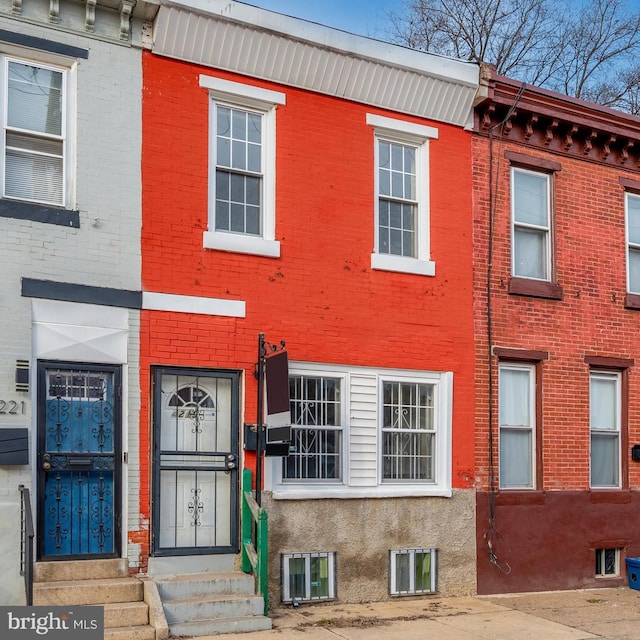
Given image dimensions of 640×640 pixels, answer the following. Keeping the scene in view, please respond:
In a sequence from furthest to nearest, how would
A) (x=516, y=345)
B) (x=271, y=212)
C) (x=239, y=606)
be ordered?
(x=516, y=345) < (x=271, y=212) < (x=239, y=606)

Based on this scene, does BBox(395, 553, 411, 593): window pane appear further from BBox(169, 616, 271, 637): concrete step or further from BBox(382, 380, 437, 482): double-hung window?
BBox(169, 616, 271, 637): concrete step

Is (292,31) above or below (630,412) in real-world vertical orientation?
above

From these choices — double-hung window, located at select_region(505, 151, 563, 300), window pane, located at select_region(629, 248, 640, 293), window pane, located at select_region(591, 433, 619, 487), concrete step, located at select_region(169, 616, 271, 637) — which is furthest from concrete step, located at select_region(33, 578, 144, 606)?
window pane, located at select_region(629, 248, 640, 293)

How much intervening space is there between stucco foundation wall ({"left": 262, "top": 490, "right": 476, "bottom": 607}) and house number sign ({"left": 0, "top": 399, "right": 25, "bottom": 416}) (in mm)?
2994

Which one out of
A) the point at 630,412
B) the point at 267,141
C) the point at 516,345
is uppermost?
the point at 267,141

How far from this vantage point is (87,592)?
9.79 metres

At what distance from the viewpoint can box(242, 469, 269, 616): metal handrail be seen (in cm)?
1045

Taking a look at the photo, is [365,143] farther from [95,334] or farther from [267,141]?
[95,334]

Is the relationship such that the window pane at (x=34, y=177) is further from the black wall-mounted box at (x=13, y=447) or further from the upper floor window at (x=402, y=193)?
the upper floor window at (x=402, y=193)

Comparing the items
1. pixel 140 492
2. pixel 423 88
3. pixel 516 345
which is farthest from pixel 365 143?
pixel 140 492

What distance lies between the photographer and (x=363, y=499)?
12102mm

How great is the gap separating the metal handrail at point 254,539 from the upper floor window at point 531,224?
17.3ft

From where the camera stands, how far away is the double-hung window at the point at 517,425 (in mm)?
13570

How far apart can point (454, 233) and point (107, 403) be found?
5.28 meters
